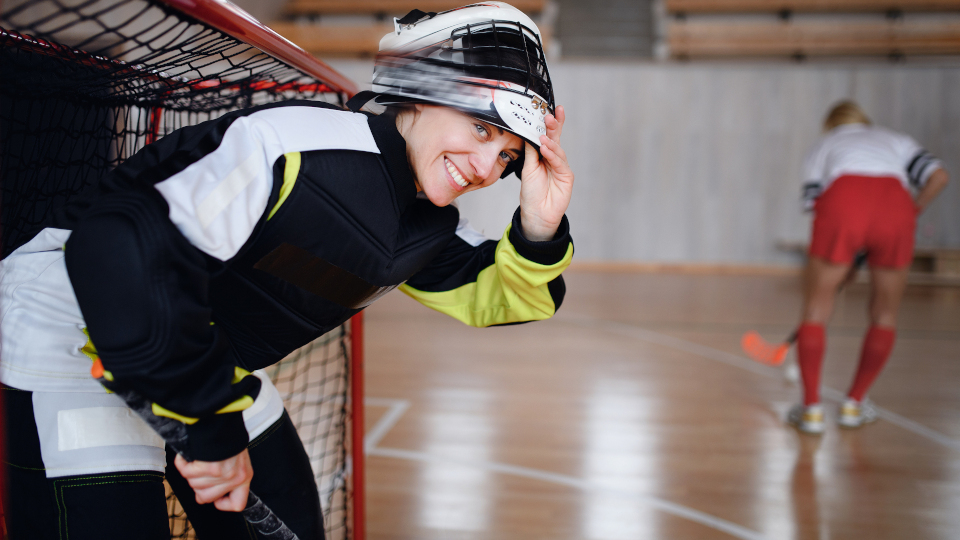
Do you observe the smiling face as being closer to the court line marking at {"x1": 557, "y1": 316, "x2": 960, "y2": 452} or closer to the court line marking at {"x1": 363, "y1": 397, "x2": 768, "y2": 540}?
the court line marking at {"x1": 363, "y1": 397, "x2": 768, "y2": 540}

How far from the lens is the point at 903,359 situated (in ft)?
14.6

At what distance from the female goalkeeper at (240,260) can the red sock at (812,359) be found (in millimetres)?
2486

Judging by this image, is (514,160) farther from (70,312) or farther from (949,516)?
(949,516)

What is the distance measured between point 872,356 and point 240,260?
3310 millimetres

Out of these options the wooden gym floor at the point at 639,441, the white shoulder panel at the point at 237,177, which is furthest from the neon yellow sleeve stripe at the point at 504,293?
the wooden gym floor at the point at 639,441

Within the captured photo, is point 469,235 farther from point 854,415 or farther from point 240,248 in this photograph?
point 854,415

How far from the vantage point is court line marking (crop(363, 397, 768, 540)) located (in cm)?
221

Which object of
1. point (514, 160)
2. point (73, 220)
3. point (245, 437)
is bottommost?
point (245, 437)

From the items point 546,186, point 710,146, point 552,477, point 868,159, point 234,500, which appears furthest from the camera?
point 710,146

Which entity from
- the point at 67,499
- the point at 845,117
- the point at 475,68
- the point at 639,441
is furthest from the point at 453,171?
the point at 845,117

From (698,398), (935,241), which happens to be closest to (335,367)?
(698,398)

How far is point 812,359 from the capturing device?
10.3 feet

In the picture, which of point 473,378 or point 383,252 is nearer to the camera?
point 383,252

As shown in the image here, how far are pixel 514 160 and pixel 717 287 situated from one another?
717 cm
